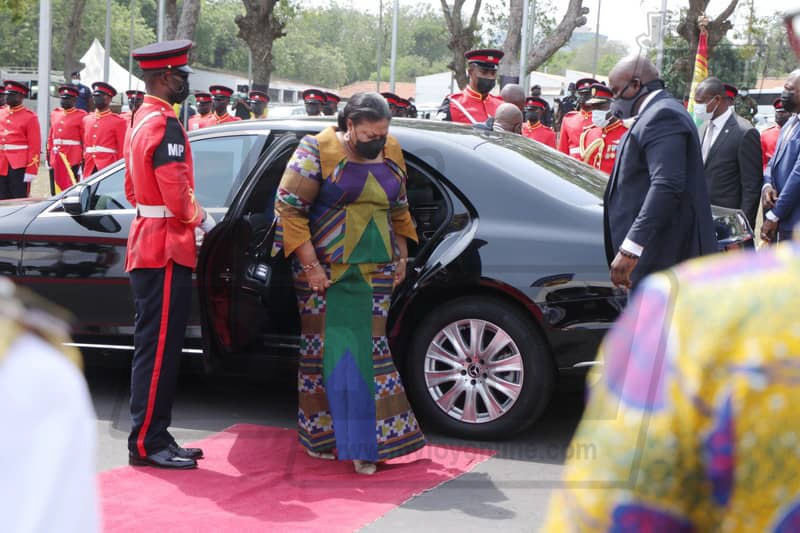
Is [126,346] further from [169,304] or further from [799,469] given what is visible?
[799,469]

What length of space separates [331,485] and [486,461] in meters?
0.77

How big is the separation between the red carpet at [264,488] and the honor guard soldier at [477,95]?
3994mm

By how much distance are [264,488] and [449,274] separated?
1355 millimetres

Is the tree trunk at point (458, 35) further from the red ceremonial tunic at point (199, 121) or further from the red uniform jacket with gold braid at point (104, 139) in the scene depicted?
the red uniform jacket with gold braid at point (104, 139)

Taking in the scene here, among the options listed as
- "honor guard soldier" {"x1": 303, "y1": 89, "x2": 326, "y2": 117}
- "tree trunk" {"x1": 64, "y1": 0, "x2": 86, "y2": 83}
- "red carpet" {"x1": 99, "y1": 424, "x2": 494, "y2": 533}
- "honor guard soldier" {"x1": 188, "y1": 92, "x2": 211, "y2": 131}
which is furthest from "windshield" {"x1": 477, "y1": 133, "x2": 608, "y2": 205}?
"tree trunk" {"x1": 64, "y1": 0, "x2": 86, "y2": 83}

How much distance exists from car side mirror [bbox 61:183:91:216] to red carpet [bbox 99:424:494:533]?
4.50 feet

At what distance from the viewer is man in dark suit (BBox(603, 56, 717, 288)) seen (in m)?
4.46

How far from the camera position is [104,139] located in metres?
13.9

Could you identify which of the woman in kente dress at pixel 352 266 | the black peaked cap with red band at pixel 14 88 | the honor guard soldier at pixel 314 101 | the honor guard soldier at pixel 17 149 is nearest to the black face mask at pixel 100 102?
the honor guard soldier at pixel 17 149

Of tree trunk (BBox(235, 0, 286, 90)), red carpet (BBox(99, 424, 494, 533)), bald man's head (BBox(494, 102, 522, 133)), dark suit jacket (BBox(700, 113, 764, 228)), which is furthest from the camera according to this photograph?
tree trunk (BBox(235, 0, 286, 90))

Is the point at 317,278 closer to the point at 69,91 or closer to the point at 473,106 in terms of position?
the point at 473,106

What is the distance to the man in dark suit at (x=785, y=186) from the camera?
5.99m

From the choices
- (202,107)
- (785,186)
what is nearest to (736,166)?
(785,186)

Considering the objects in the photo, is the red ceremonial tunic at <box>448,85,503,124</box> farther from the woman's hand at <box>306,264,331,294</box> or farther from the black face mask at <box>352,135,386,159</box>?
the woman's hand at <box>306,264,331,294</box>
